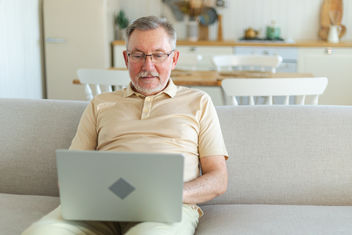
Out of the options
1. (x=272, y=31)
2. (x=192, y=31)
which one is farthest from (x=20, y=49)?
(x=272, y=31)

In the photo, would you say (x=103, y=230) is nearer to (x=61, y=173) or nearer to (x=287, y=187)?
(x=61, y=173)

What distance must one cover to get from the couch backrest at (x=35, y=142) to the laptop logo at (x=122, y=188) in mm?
771

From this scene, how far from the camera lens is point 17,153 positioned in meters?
2.08

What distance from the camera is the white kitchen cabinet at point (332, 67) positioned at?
4816 mm

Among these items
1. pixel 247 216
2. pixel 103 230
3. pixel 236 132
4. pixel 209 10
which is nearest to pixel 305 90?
pixel 236 132

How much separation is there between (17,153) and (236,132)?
931 mm

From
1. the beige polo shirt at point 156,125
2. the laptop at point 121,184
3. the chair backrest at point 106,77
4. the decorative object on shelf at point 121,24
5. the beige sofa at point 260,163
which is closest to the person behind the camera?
the laptop at point 121,184

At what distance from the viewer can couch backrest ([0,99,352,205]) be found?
193 centimetres

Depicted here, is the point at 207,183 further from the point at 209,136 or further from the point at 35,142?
the point at 35,142

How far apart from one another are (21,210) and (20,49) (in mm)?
3037

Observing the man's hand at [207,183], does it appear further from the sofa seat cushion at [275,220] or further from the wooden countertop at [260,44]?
the wooden countertop at [260,44]

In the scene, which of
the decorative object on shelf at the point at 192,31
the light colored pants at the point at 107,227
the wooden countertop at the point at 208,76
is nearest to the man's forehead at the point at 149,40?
the light colored pants at the point at 107,227

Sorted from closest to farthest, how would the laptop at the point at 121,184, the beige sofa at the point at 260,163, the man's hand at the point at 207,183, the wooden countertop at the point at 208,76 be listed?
the laptop at the point at 121,184
the man's hand at the point at 207,183
the beige sofa at the point at 260,163
the wooden countertop at the point at 208,76

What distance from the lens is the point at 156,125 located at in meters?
1.76
